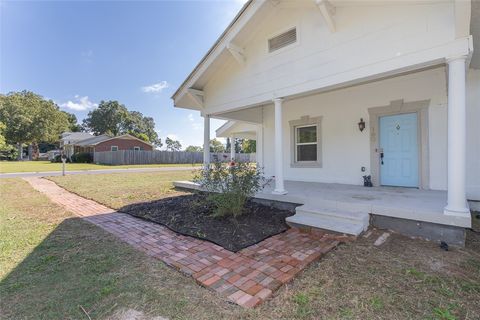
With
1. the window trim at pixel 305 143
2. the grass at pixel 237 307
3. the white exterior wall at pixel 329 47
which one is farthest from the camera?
the window trim at pixel 305 143

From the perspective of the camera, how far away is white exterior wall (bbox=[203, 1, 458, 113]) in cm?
371

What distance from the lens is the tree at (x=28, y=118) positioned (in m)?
35.2

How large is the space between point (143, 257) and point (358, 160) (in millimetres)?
5952

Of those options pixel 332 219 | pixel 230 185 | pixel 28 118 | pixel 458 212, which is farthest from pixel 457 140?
pixel 28 118

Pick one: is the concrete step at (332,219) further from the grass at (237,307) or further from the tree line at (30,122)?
the tree line at (30,122)

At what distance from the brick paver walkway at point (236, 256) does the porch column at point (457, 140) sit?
69.3 inches

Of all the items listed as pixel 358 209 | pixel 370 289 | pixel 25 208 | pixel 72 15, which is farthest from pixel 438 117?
pixel 72 15

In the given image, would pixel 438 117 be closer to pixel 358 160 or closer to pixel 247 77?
pixel 358 160

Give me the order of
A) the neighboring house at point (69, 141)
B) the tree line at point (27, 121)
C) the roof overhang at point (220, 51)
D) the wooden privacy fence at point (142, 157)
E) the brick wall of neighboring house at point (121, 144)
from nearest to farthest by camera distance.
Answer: the roof overhang at point (220, 51) < the wooden privacy fence at point (142, 157) < the brick wall of neighboring house at point (121, 144) < the tree line at point (27, 121) < the neighboring house at point (69, 141)

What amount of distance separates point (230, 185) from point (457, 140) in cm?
363

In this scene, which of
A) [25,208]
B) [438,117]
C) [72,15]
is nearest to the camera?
[438,117]

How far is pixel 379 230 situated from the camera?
157 inches

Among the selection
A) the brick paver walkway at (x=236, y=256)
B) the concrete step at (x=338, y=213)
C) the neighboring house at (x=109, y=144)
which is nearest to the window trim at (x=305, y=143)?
the concrete step at (x=338, y=213)

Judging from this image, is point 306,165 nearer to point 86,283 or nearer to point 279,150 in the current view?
point 279,150
